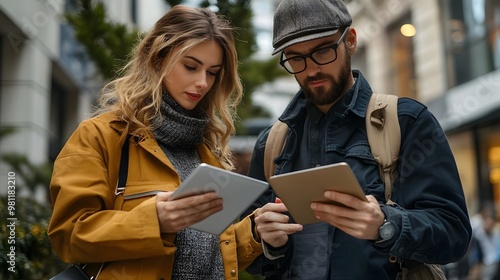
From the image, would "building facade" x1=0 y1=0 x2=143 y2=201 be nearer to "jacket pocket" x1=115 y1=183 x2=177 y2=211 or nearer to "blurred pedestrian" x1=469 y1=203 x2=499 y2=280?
"jacket pocket" x1=115 y1=183 x2=177 y2=211

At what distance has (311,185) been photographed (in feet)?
7.82

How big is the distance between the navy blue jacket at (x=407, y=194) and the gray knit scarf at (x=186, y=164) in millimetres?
343

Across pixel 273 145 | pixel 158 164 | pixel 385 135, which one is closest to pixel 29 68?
pixel 273 145

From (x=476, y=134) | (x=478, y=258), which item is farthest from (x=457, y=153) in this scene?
(x=478, y=258)

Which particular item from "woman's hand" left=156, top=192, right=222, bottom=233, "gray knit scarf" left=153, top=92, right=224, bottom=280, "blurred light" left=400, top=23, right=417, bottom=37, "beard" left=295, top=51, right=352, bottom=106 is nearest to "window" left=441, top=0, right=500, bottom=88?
"blurred light" left=400, top=23, right=417, bottom=37

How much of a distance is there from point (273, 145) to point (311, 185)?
0.81 meters

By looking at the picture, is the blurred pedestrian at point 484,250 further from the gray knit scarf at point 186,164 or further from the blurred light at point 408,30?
the gray knit scarf at point 186,164

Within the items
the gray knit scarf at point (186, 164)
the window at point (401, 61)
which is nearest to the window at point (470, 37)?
the window at point (401, 61)

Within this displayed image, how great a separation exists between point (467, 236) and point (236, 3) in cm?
302

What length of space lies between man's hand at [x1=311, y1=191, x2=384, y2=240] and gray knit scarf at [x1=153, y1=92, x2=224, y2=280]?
0.63 meters

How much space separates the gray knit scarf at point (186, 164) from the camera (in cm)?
273

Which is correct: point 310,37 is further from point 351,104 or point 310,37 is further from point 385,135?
point 385,135

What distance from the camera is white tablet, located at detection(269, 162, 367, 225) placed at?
7.41 ft

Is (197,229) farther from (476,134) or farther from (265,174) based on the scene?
(476,134)
